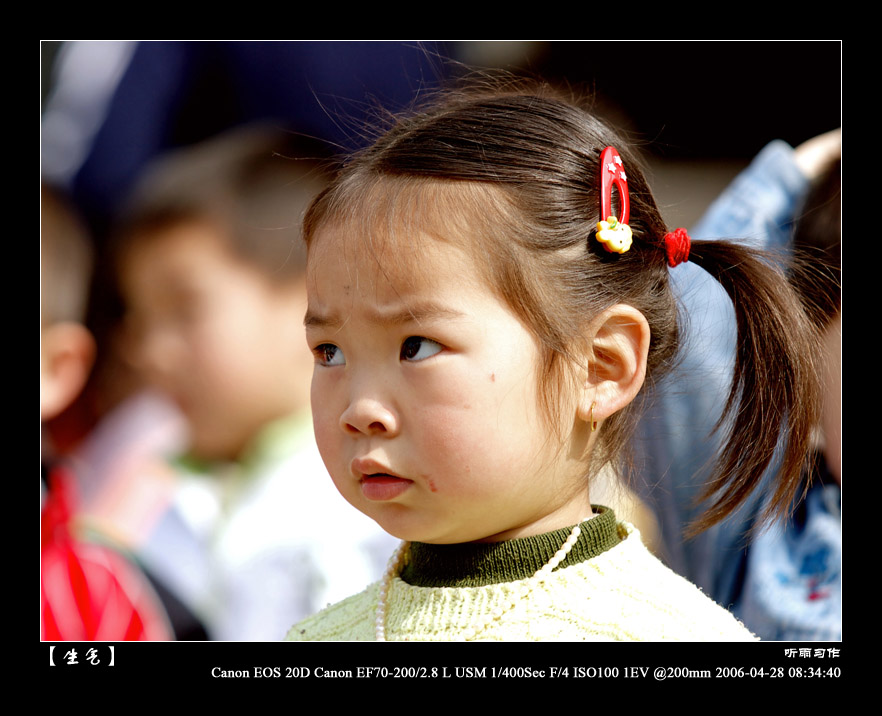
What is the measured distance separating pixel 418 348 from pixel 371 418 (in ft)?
0.35

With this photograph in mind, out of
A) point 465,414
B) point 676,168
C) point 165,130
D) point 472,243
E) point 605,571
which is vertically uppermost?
point 676,168

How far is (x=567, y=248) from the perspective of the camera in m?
1.25

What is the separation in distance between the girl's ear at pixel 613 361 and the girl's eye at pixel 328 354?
332 millimetres

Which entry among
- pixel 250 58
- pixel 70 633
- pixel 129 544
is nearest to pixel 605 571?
pixel 70 633

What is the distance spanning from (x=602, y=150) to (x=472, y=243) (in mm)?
284

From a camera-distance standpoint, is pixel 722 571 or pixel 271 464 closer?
pixel 722 571

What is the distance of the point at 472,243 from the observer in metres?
1.19

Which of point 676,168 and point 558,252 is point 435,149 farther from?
point 676,168

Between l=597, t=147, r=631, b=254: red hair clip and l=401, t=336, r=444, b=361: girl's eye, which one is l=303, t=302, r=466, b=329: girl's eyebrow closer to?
l=401, t=336, r=444, b=361: girl's eye

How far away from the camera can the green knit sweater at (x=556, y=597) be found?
1224mm

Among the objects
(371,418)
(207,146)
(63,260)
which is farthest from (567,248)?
(207,146)

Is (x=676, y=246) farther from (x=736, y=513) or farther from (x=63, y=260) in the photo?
(x=63, y=260)

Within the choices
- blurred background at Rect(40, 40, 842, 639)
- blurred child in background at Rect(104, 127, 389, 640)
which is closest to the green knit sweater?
blurred child in background at Rect(104, 127, 389, 640)

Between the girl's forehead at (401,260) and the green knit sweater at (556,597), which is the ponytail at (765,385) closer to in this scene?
the green knit sweater at (556,597)
